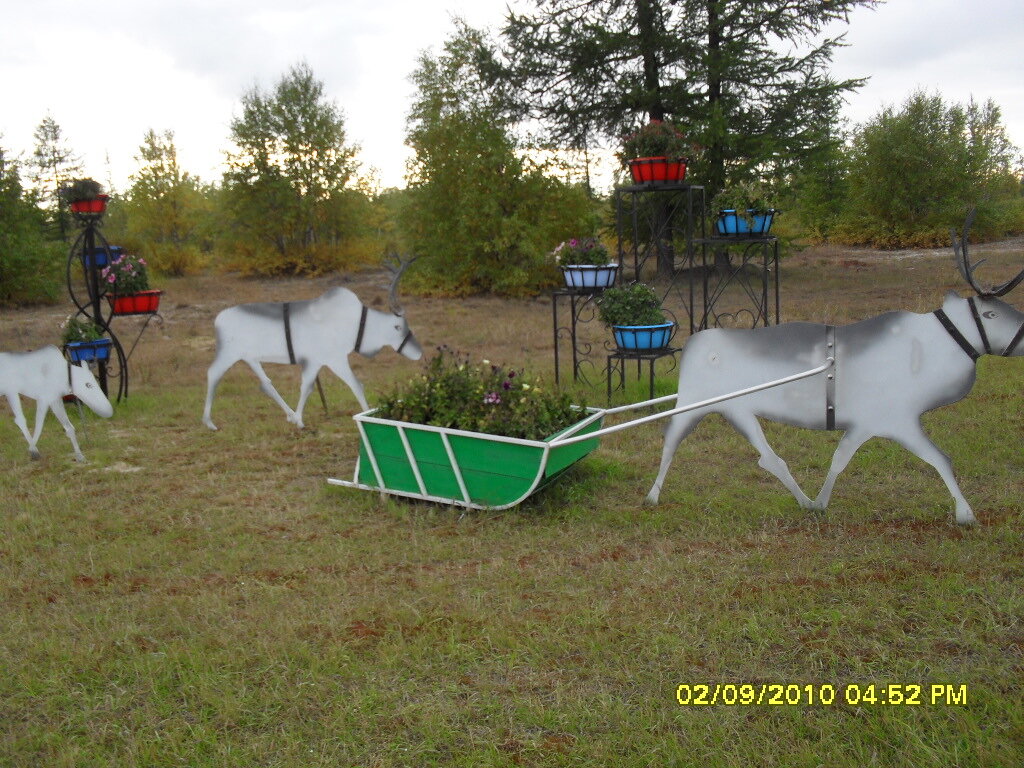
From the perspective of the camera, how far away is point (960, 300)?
482 cm

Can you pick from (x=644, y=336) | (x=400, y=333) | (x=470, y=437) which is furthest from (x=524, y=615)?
(x=400, y=333)

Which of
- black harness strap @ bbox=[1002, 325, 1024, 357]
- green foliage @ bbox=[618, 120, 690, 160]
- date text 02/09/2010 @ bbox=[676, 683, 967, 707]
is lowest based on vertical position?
date text 02/09/2010 @ bbox=[676, 683, 967, 707]

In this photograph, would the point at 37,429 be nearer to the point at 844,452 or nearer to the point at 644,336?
the point at 644,336

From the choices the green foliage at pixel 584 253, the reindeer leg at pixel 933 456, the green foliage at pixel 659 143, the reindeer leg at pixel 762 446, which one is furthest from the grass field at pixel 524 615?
the green foliage at pixel 659 143

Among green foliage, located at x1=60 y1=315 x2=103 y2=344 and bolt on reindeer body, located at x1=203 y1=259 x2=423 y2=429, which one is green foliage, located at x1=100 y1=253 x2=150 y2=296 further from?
bolt on reindeer body, located at x1=203 y1=259 x2=423 y2=429

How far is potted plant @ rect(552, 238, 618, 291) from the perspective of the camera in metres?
8.45

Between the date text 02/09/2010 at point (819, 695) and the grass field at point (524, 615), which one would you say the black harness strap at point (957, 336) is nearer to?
the grass field at point (524, 615)

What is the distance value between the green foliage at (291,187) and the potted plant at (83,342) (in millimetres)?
17555

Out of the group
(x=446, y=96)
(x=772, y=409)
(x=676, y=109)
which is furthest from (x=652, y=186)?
(x=446, y=96)

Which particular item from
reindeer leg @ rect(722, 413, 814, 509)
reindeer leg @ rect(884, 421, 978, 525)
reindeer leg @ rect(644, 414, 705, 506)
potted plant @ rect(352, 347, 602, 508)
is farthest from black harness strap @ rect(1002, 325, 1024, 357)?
potted plant @ rect(352, 347, 602, 508)

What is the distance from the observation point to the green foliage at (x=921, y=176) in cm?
2408

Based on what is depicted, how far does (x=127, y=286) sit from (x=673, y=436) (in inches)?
258

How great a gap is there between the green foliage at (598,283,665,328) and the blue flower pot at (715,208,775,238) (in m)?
1.16

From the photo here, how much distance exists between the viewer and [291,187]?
2589 cm
